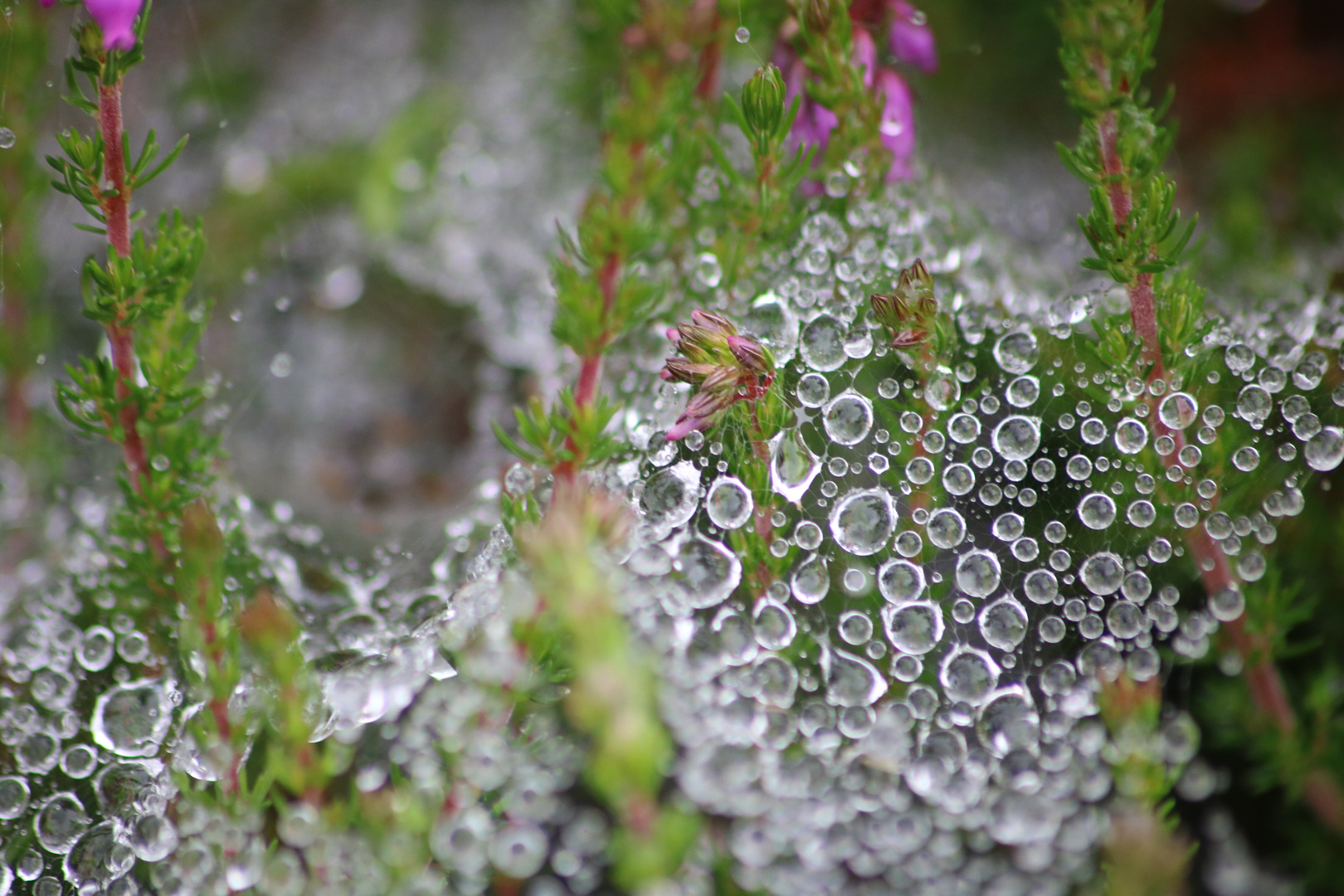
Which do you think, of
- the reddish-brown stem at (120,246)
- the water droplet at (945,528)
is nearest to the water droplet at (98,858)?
the reddish-brown stem at (120,246)

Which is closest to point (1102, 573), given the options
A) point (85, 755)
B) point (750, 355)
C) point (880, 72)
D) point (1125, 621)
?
point (1125, 621)

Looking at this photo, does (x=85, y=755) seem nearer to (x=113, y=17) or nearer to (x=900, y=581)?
(x=113, y=17)

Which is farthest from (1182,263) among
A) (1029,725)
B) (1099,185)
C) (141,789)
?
(141,789)

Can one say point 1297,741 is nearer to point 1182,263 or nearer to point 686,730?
point 1182,263

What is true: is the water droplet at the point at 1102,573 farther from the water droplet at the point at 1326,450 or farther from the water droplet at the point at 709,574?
the water droplet at the point at 709,574

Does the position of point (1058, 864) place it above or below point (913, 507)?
below
